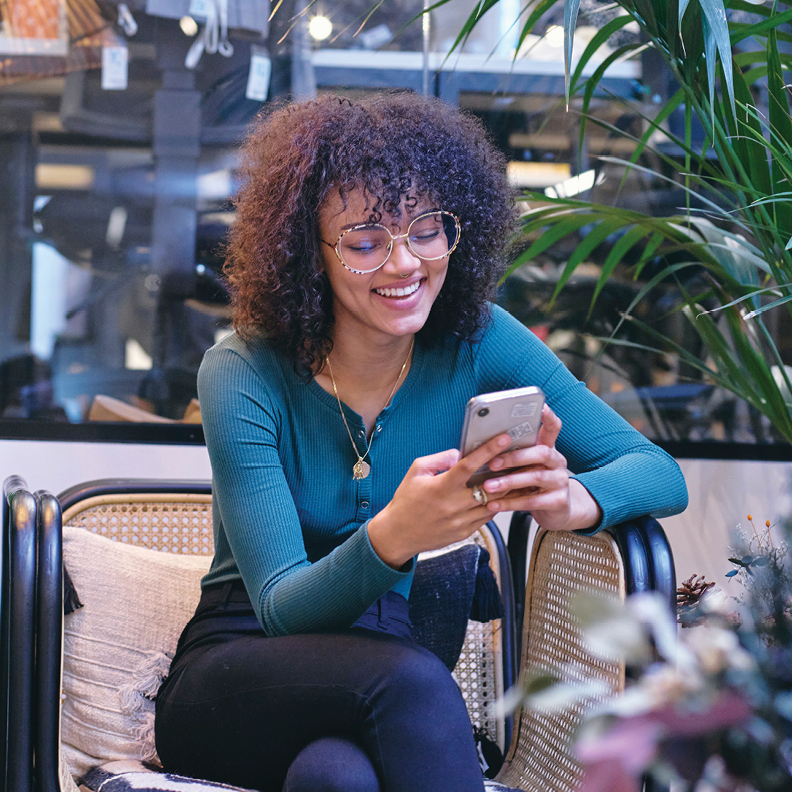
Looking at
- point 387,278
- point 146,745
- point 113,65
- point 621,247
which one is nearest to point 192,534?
point 146,745

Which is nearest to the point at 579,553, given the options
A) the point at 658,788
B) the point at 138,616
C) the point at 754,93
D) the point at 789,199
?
Answer: the point at 658,788

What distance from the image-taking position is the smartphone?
→ 2.69 ft

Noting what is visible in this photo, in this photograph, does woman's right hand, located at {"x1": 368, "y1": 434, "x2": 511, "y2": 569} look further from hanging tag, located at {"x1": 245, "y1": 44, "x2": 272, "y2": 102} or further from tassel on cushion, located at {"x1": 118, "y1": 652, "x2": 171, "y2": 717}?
hanging tag, located at {"x1": 245, "y1": 44, "x2": 272, "y2": 102}

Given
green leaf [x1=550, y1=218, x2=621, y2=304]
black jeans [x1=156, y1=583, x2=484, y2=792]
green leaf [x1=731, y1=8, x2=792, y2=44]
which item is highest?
green leaf [x1=731, y1=8, x2=792, y2=44]

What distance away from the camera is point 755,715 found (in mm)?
331

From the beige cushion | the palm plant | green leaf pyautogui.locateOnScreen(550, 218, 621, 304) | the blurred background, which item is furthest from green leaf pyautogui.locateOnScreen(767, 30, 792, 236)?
the beige cushion

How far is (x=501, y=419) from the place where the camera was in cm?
85

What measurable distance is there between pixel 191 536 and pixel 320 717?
0.64m

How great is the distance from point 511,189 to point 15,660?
3.03 ft

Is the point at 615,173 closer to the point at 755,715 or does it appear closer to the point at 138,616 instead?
the point at 138,616

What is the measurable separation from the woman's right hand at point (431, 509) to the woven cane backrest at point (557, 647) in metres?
0.23

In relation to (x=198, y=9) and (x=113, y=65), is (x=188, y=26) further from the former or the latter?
(x=113, y=65)

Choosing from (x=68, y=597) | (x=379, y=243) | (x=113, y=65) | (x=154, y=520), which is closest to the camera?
(x=379, y=243)

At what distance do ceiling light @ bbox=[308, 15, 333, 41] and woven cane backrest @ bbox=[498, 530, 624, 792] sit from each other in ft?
4.25
